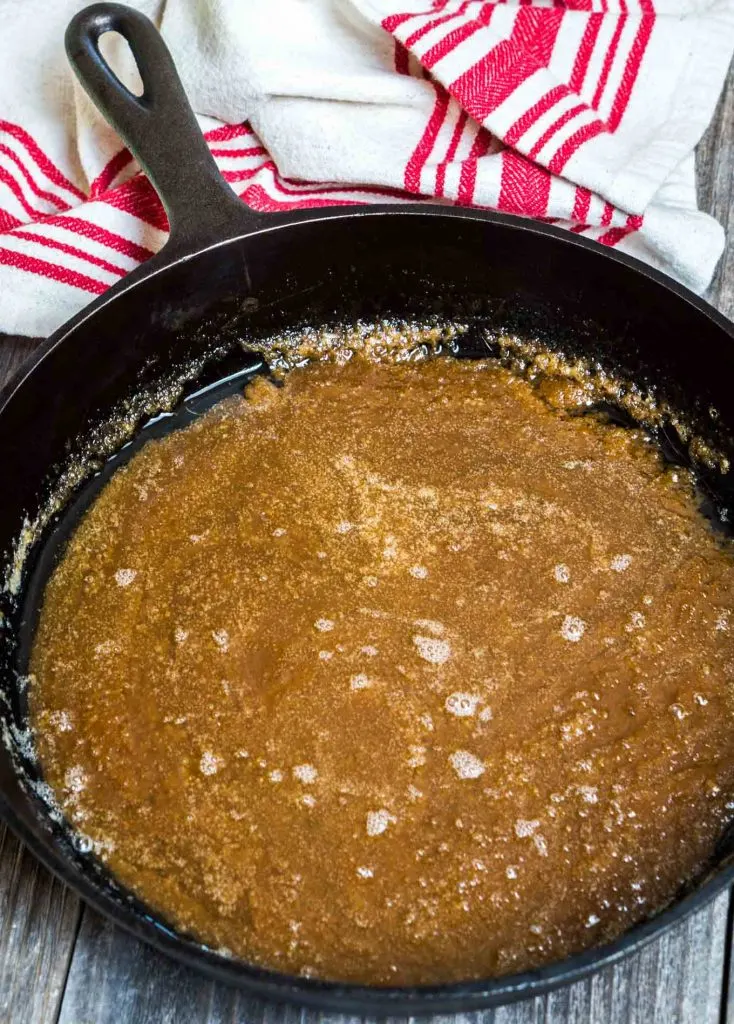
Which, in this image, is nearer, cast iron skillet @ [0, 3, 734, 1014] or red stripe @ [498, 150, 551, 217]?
cast iron skillet @ [0, 3, 734, 1014]

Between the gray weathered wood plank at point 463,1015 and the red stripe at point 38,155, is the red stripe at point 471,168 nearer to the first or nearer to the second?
the red stripe at point 38,155

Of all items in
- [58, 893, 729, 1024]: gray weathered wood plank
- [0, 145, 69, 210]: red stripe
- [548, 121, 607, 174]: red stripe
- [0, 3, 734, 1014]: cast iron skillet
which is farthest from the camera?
[0, 145, 69, 210]: red stripe

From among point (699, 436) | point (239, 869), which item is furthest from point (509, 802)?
point (699, 436)

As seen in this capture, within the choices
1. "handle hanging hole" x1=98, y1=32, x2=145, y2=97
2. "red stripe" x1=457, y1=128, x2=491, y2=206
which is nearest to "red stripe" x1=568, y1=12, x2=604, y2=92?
"red stripe" x1=457, y1=128, x2=491, y2=206

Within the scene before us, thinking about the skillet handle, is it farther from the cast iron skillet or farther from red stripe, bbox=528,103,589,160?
red stripe, bbox=528,103,589,160

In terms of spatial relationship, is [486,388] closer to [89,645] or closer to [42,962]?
[89,645]
